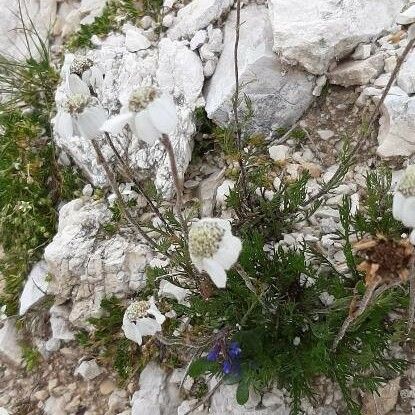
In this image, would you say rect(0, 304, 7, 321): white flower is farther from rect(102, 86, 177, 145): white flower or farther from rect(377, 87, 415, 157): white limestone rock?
rect(377, 87, 415, 157): white limestone rock

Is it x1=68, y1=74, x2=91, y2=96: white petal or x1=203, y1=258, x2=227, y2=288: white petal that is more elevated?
x1=68, y1=74, x2=91, y2=96: white petal

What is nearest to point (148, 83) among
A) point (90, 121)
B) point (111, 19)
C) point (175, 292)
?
point (111, 19)

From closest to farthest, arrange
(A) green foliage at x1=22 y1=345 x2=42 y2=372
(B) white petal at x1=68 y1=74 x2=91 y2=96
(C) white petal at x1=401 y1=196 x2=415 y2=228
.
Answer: (C) white petal at x1=401 y1=196 x2=415 y2=228
(B) white petal at x1=68 y1=74 x2=91 y2=96
(A) green foliage at x1=22 y1=345 x2=42 y2=372

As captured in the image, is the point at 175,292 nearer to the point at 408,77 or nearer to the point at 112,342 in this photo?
the point at 112,342

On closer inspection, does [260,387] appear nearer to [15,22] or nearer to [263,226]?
[263,226]

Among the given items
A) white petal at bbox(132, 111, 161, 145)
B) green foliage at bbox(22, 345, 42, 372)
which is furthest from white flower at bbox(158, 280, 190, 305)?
white petal at bbox(132, 111, 161, 145)

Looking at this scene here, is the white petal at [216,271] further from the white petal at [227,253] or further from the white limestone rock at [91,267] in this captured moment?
the white limestone rock at [91,267]
